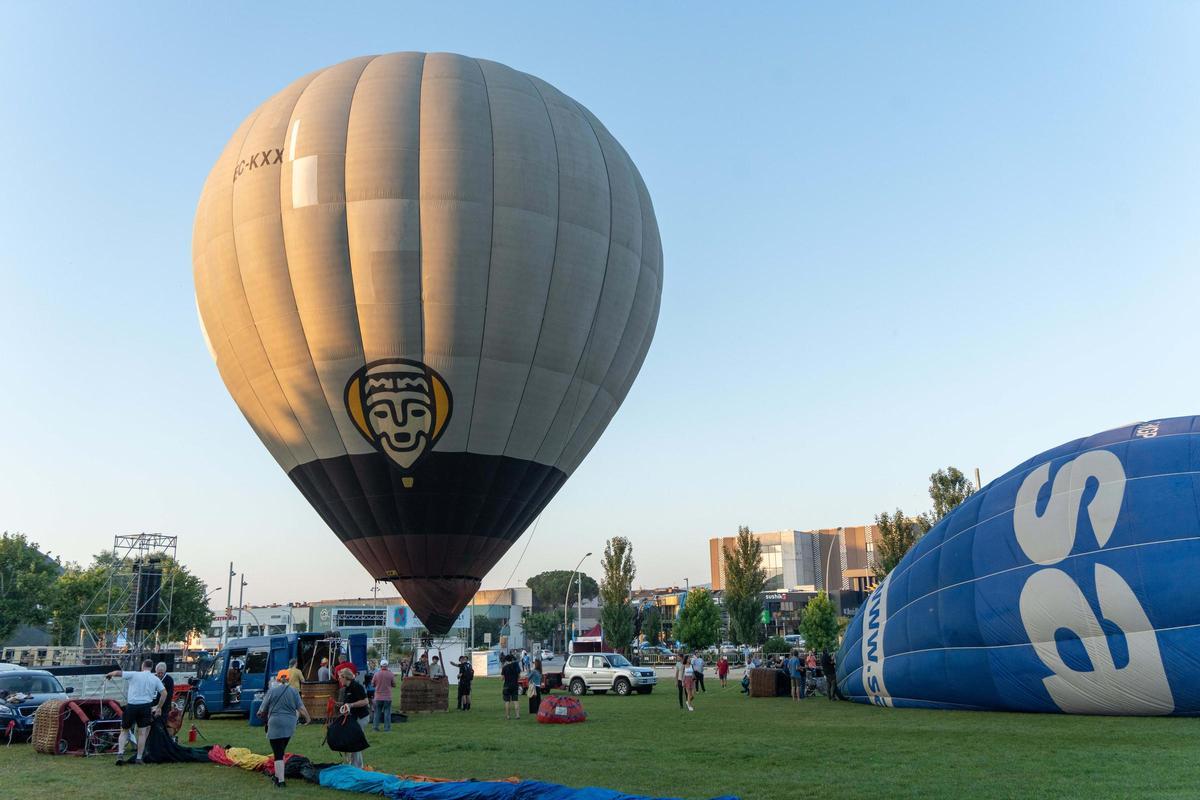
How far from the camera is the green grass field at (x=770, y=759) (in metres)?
10.8

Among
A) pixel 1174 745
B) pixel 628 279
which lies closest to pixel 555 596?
pixel 628 279

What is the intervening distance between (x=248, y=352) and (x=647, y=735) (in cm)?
1567

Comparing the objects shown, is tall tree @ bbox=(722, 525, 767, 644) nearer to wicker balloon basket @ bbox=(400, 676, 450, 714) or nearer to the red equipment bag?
wicker balloon basket @ bbox=(400, 676, 450, 714)

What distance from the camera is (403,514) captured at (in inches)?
1016

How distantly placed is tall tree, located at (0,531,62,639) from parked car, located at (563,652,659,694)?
43984 millimetres

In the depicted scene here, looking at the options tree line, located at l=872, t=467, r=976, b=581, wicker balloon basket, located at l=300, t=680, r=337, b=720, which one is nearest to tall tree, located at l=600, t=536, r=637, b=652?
tree line, located at l=872, t=467, r=976, b=581

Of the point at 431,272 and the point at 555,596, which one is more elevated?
the point at 431,272

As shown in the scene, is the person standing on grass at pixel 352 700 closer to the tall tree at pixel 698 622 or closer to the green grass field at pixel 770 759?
the green grass field at pixel 770 759

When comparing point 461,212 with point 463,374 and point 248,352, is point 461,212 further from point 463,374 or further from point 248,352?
point 248,352

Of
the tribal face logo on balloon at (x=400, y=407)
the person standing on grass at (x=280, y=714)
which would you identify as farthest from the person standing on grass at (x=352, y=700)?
the tribal face logo on balloon at (x=400, y=407)

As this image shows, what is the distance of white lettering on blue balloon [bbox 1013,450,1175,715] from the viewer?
16938 mm

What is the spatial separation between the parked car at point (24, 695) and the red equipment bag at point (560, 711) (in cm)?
953

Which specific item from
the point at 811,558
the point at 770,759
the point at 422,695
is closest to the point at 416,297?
the point at 422,695

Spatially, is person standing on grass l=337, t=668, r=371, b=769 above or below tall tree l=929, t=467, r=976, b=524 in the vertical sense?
below
